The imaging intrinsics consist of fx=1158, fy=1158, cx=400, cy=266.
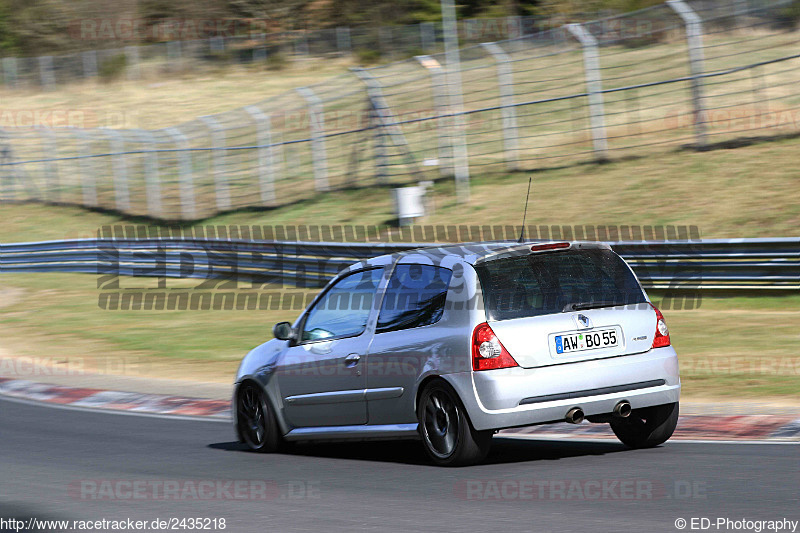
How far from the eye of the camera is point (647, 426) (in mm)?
8289

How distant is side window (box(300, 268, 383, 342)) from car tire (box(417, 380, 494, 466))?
2.97 feet

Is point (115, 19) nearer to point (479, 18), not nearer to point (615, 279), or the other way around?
point (479, 18)

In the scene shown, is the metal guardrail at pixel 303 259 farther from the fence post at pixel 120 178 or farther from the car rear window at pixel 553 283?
the car rear window at pixel 553 283

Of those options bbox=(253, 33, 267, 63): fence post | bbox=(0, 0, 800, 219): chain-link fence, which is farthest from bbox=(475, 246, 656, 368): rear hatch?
bbox=(253, 33, 267, 63): fence post

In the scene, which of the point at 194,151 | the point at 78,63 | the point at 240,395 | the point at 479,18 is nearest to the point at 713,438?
the point at 240,395

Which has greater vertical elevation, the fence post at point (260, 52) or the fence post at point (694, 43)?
the fence post at point (694, 43)

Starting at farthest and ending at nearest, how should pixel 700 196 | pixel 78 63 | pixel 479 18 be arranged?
pixel 78 63 < pixel 479 18 < pixel 700 196

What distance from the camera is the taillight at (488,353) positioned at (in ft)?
24.2

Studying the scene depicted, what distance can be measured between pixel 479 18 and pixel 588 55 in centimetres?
2755

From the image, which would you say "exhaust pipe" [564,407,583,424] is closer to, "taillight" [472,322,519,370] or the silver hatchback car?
the silver hatchback car

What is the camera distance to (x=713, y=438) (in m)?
8.68

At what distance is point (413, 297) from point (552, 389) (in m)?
1.21

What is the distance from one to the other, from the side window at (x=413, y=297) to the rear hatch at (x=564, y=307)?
346mm
